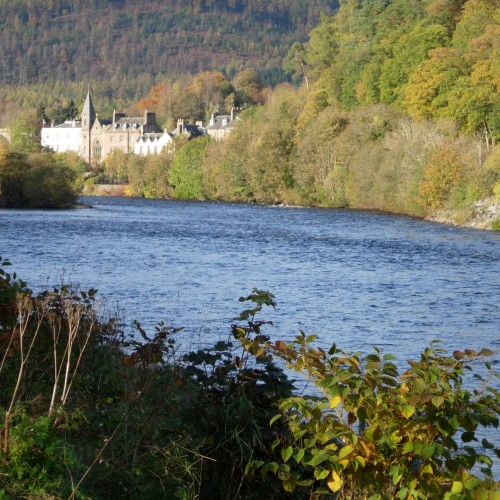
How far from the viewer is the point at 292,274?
1241 inches

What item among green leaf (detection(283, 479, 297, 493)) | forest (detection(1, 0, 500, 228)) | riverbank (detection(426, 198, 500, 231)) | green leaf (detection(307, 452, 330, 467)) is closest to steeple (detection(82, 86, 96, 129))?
forest (detection(1, 0, 500, 228))

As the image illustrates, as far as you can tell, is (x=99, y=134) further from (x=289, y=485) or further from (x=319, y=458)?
(x=319, y=458)

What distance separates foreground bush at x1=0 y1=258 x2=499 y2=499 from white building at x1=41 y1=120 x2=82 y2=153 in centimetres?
18410

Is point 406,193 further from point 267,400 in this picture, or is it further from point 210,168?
point 267,400

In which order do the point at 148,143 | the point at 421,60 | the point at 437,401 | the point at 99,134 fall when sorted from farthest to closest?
the point at 99,134, the point at 148,143, the point at 421,60, the point at 437,401

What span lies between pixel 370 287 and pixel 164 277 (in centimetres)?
598

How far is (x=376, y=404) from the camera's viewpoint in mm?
6484

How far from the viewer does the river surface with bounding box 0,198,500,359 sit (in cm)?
2042

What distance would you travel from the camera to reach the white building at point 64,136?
7495 inches

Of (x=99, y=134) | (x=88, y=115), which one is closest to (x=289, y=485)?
(x=99, y=134)

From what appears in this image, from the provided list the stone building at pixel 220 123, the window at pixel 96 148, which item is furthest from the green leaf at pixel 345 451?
the window at pixel 96 148

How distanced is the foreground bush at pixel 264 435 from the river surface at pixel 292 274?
17.5 ft

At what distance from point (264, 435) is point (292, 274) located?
24245 millimetres

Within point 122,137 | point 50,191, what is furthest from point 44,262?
point 122,137
